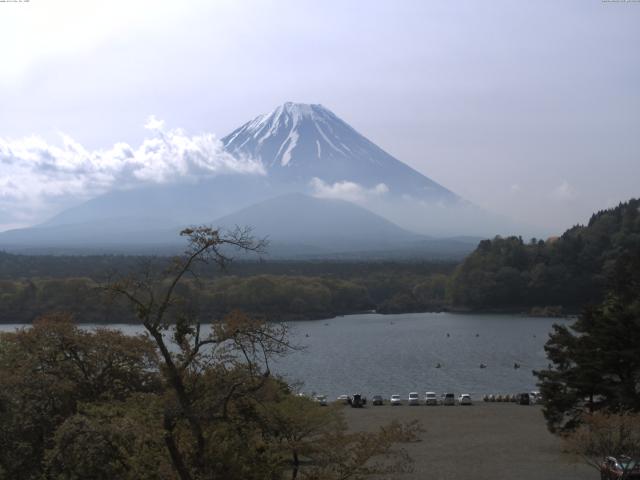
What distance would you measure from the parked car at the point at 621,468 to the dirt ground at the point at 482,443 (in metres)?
0.44

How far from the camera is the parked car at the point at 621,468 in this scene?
8.27m

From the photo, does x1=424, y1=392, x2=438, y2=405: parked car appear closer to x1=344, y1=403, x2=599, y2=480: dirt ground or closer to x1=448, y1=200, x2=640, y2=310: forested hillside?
x1=344, y1=403, x2=599, y2=480: dirt ground

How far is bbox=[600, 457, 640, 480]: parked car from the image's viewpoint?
8.27 meters

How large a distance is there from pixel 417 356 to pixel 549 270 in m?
23.1

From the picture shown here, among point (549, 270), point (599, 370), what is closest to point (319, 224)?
point (549, 270)

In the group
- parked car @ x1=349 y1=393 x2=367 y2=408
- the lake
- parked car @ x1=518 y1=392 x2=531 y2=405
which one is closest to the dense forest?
the lake

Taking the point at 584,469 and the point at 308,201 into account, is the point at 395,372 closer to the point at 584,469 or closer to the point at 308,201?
the point at 584,469

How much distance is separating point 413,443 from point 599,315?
374cm

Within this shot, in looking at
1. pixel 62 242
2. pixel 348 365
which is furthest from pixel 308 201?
pixel 348 365

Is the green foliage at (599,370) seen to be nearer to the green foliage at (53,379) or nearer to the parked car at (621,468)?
the parked car at (621,468)

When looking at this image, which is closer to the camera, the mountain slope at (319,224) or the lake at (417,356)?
the lake at (417,356)

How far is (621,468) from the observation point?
27.6 ft

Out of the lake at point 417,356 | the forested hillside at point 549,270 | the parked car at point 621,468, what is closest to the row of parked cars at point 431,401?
the lake at point 417,356

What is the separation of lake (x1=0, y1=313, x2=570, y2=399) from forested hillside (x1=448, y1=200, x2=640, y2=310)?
17.1 ft
